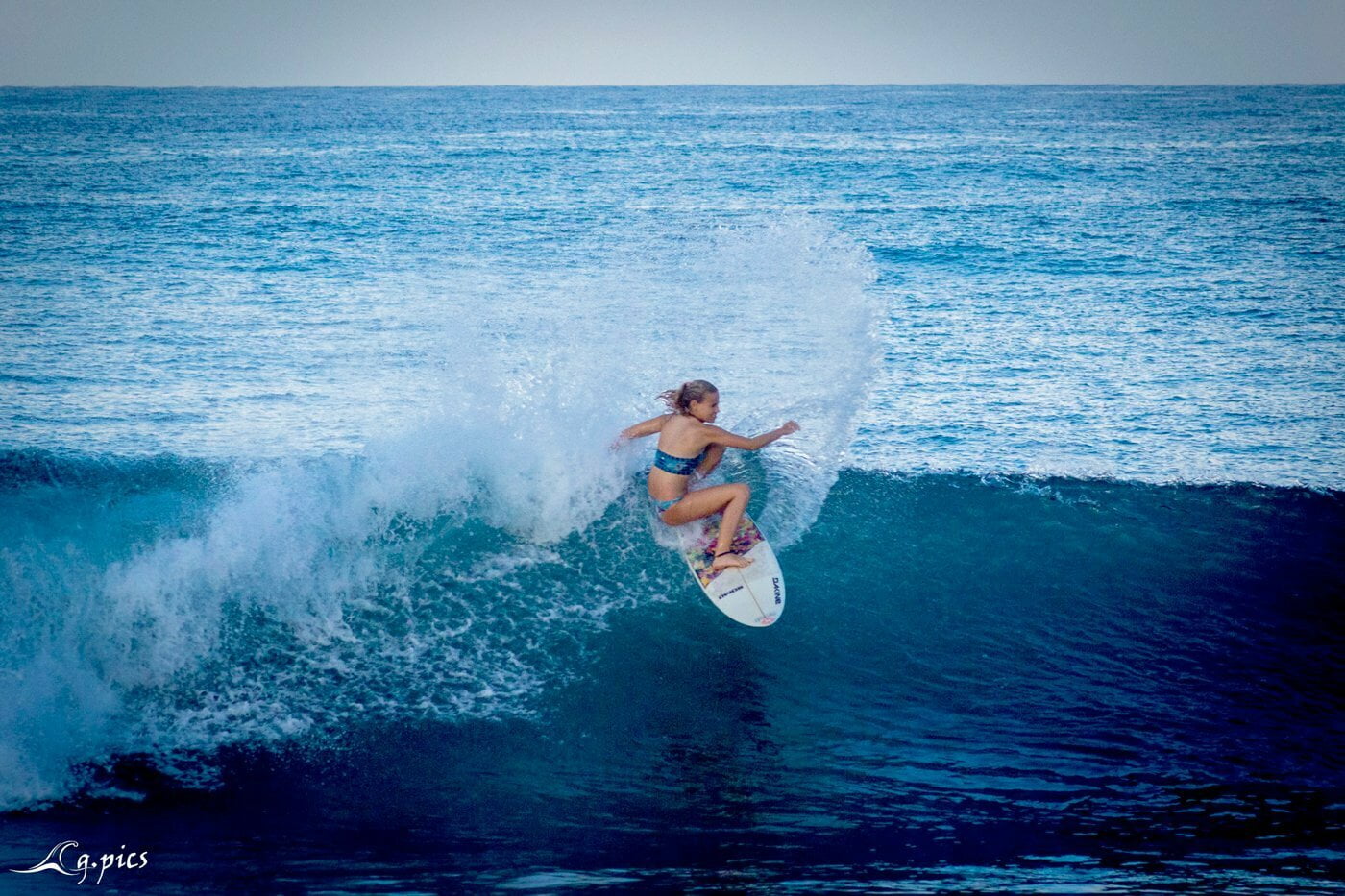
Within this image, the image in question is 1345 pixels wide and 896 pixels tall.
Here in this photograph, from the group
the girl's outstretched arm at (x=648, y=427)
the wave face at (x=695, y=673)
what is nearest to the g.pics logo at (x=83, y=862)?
the wave face at (x=695, y=673)

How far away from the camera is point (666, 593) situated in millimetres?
7203

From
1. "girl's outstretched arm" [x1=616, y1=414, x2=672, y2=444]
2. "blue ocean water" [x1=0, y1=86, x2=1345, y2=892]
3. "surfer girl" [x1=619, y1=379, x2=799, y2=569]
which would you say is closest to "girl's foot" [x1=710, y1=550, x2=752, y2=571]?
"surfer girl" [x1=619, y1=379, x2=799, y2=569]

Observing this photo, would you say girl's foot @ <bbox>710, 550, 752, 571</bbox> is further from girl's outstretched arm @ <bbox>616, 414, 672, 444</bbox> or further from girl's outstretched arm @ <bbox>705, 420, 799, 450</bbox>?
girl's outstretched arm @ <bbox>616, 414, 672, 444</bbox>

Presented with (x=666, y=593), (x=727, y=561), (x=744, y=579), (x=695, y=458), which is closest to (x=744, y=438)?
(x=695, y=458)

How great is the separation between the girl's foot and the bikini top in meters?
0.61

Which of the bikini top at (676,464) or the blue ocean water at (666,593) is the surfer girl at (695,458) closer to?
the bikini top at (676,464)

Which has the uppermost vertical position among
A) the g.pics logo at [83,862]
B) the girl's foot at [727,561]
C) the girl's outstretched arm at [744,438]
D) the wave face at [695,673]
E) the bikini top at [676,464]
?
the girl's outstretched arm at [744,438]

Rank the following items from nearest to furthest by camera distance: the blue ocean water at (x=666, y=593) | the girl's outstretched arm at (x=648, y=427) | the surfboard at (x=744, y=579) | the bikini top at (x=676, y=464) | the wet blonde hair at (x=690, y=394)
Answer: the blue ocean water at (x=666, y=593), the wet blonde hair at (x=690, y=394), the surfboard at (x=744, y=579), the bikini top at (x=676, y=464), the girl's outstretched arm at (x=648, y=427)

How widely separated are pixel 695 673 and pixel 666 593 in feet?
2.65

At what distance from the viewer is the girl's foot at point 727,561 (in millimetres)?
6758

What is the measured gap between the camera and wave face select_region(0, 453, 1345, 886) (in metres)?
5.22

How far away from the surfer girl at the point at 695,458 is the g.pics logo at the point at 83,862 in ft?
12.2

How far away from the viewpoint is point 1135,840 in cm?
494

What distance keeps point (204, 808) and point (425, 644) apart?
1.75m
